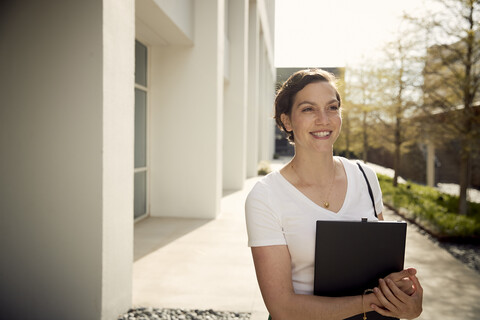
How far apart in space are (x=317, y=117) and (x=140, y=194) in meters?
7.11

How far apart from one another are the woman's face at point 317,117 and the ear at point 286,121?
91 mm

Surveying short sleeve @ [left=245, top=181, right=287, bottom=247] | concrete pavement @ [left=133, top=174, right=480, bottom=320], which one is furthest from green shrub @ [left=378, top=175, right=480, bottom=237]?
short sleeve @ [left=245, top=181, right=287, bottom=247]

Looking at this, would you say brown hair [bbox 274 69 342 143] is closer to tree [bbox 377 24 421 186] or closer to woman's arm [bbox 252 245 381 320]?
woman's arm [bbox 252 245 381 320]

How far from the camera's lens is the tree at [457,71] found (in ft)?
25.9

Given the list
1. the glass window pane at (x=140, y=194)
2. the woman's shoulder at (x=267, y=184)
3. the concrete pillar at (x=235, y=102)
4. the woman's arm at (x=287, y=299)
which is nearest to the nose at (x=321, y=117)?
the woman's shoulder at (x=267, y=184)

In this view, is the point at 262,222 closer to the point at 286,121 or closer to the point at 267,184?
the point at 267,184


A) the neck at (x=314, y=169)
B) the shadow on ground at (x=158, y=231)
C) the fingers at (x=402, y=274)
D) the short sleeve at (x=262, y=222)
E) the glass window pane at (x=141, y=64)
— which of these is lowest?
the shadow on ground at (x=158, y=231)

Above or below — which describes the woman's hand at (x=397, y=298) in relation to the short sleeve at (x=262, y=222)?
below

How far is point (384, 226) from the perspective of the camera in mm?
1477

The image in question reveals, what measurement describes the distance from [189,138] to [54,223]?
5.38m

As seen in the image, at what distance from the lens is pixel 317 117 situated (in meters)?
1.67

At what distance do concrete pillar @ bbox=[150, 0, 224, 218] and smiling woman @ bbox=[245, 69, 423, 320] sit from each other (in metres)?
6.52

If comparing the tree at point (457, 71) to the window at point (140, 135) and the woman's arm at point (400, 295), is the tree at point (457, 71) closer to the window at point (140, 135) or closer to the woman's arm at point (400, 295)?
the window at point (140, 135)

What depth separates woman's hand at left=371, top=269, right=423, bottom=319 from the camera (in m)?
1.42
